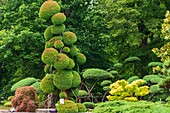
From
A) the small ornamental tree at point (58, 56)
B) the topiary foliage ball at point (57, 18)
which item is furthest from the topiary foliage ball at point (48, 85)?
the topiary foliage ball at point (57, 18)

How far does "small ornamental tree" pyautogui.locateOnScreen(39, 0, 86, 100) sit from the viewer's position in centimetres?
1095

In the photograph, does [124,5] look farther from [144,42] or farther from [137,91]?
[137,91]

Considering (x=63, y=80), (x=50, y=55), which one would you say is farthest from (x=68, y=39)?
(x=63, y=80)

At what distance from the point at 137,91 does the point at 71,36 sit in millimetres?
3641

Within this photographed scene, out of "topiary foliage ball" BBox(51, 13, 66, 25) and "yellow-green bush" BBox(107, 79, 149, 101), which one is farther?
"yellow-green bush" BBox(107, 79, 149, 101)

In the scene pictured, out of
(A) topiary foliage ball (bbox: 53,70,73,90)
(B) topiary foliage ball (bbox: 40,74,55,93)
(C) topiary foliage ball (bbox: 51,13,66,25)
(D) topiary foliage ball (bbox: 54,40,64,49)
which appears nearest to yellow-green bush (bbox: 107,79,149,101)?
(A) topiary foliage ball (bbox: 53,70,73,90)

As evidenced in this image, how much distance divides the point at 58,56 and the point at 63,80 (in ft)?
2.59

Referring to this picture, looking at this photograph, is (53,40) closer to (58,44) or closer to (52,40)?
(52,40)

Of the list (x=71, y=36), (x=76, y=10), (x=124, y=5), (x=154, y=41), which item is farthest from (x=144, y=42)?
(x=71, y=36)

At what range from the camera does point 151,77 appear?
1428 centimetres

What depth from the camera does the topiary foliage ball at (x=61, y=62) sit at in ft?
35.7

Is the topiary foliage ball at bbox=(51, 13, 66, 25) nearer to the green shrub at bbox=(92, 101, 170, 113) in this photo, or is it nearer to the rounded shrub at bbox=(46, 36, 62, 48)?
the rounded shrub at bbox=(46, 36, 62, 48)

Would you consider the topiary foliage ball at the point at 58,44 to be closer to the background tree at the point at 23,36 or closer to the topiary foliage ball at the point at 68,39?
the topiary foliage ball at the point at 68,39

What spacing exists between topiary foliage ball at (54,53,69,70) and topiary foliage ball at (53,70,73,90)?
24 cm
